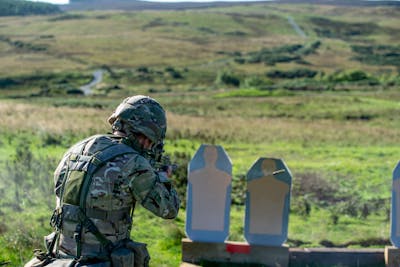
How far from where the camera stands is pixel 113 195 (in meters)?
4.02

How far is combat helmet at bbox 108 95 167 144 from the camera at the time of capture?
4.14m

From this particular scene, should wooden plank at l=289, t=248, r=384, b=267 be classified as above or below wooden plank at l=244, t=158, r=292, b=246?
below

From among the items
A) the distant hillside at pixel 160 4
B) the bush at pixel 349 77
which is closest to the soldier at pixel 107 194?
the bush at pixel 349 77

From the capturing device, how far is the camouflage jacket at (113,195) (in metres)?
4.00

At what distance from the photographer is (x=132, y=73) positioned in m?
75.7

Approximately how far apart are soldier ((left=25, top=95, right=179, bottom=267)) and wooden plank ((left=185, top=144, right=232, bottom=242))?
3457 millimetres

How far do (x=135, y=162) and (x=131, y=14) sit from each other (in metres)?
145

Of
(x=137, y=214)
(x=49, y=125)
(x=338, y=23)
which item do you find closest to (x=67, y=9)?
(x=338, y=23)

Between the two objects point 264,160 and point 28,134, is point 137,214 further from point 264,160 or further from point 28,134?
point 28,134

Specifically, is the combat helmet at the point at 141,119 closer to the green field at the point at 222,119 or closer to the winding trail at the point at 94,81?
the green field at the point at 222,119

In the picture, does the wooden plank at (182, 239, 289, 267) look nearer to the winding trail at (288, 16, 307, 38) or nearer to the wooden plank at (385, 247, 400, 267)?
the wooden plank at (385, 247, 400, 267)

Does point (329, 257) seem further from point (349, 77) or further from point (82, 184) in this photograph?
point (349, 77)

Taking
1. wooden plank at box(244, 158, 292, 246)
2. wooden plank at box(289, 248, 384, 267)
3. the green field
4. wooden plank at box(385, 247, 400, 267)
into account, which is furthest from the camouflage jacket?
wooden plank at box(385, 247, 400, 267)

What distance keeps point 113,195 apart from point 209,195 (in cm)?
374
